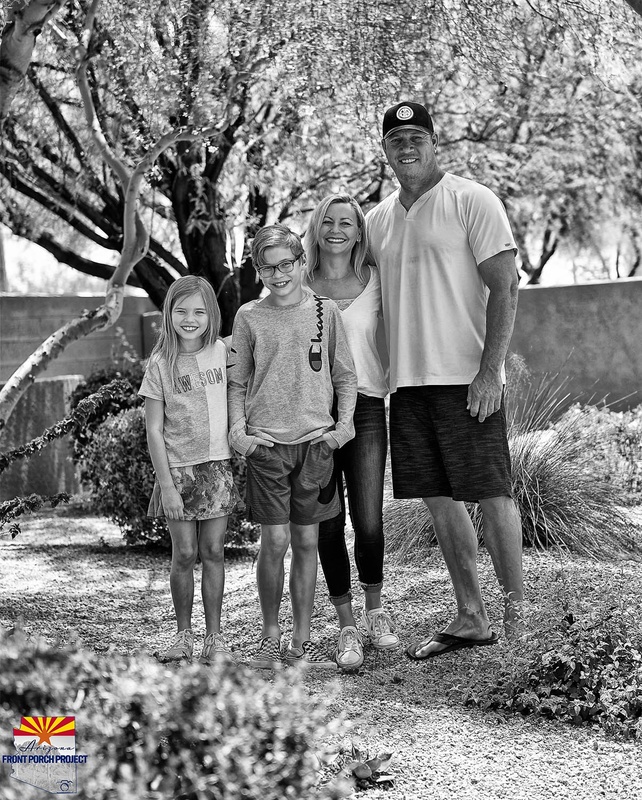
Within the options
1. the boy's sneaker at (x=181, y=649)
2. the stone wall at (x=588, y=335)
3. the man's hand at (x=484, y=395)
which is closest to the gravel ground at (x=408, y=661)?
the boy's sneaker at (x=181, y=649)

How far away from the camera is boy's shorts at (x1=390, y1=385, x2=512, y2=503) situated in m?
4.00

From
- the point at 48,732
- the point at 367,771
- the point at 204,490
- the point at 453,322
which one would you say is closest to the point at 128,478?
the point at 204,490

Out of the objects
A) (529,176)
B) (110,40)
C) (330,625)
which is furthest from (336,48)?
(529,176)

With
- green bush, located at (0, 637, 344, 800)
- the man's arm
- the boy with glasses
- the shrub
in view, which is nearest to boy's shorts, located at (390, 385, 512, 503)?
the man's arm

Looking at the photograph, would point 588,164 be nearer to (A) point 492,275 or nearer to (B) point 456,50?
(B) point 456,50

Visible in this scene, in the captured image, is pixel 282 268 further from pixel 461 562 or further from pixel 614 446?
pixel 614 446

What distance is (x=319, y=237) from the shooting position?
4059 millimetres

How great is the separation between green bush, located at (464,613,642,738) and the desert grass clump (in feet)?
6.64

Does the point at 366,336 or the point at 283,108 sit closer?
the point at 366,336

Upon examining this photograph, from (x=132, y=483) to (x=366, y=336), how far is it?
122 inches

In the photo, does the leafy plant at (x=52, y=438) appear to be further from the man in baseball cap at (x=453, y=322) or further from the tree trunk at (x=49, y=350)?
the man in baseball cap at (x=453, y=322)

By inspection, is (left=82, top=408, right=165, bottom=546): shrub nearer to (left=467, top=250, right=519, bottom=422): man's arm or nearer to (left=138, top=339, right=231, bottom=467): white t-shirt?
(left=138, top=339, right=231, bottom=467): white t-shirt

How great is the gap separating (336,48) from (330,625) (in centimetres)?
330

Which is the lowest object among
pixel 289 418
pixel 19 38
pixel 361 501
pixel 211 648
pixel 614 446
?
pixel 211 648
